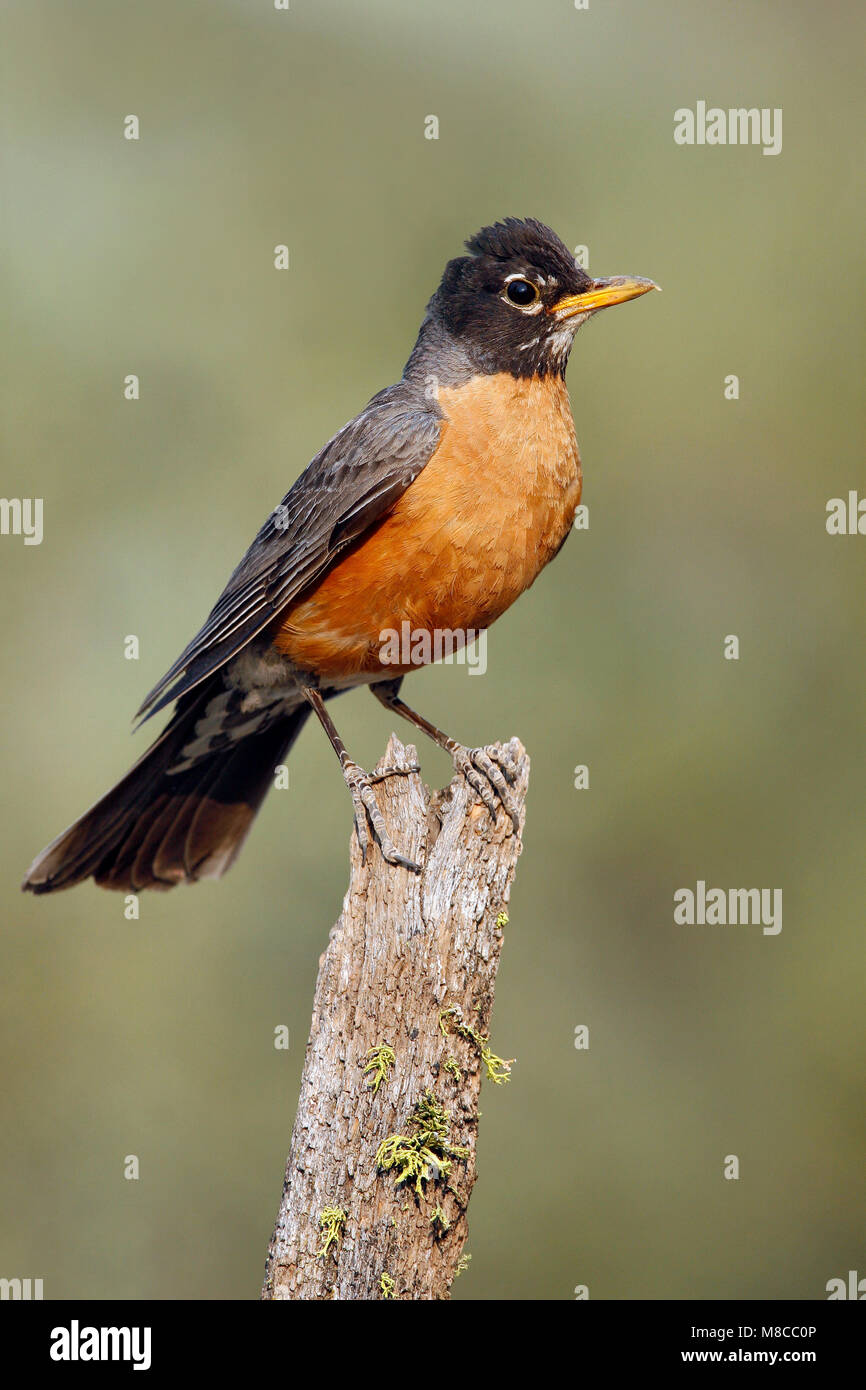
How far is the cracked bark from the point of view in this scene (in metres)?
4.02

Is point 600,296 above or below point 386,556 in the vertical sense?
above

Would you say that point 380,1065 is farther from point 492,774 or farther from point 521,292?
point 521,292

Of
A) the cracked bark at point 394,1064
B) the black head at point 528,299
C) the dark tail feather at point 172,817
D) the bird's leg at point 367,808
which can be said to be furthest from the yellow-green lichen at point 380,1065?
the black head at point 528,299

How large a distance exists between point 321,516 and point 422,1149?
271cm

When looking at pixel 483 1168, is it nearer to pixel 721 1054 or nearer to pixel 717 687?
pixel 721 1054

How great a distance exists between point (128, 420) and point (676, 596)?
4.19 metres

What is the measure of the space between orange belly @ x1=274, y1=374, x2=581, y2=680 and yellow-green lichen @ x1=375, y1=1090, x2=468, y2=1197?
2.12 m

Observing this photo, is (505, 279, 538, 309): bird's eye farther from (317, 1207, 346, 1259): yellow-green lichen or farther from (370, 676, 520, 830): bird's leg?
(317, 1207, 346, 1259): yellow-green lichen

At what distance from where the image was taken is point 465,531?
5293 mm

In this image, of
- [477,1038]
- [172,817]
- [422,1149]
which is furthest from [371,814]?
[172,817]

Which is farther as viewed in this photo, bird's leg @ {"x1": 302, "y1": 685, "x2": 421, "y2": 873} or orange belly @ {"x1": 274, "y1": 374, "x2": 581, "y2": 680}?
orange belly @ {"x1": 274, "y1": 374, "x2": 581, "y2": 680}

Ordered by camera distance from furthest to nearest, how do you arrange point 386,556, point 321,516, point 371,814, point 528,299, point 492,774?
point 528,299 < point 321,516 < point 386,556 < point 492,774 < point 371,814

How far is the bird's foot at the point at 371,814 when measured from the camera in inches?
176

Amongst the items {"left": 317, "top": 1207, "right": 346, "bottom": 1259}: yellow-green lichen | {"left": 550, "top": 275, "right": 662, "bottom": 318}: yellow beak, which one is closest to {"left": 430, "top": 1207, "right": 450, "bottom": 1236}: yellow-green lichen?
{"left": 317, "top": 1207, "right": 346, "bottom": 1259}: yellow-green lichen
